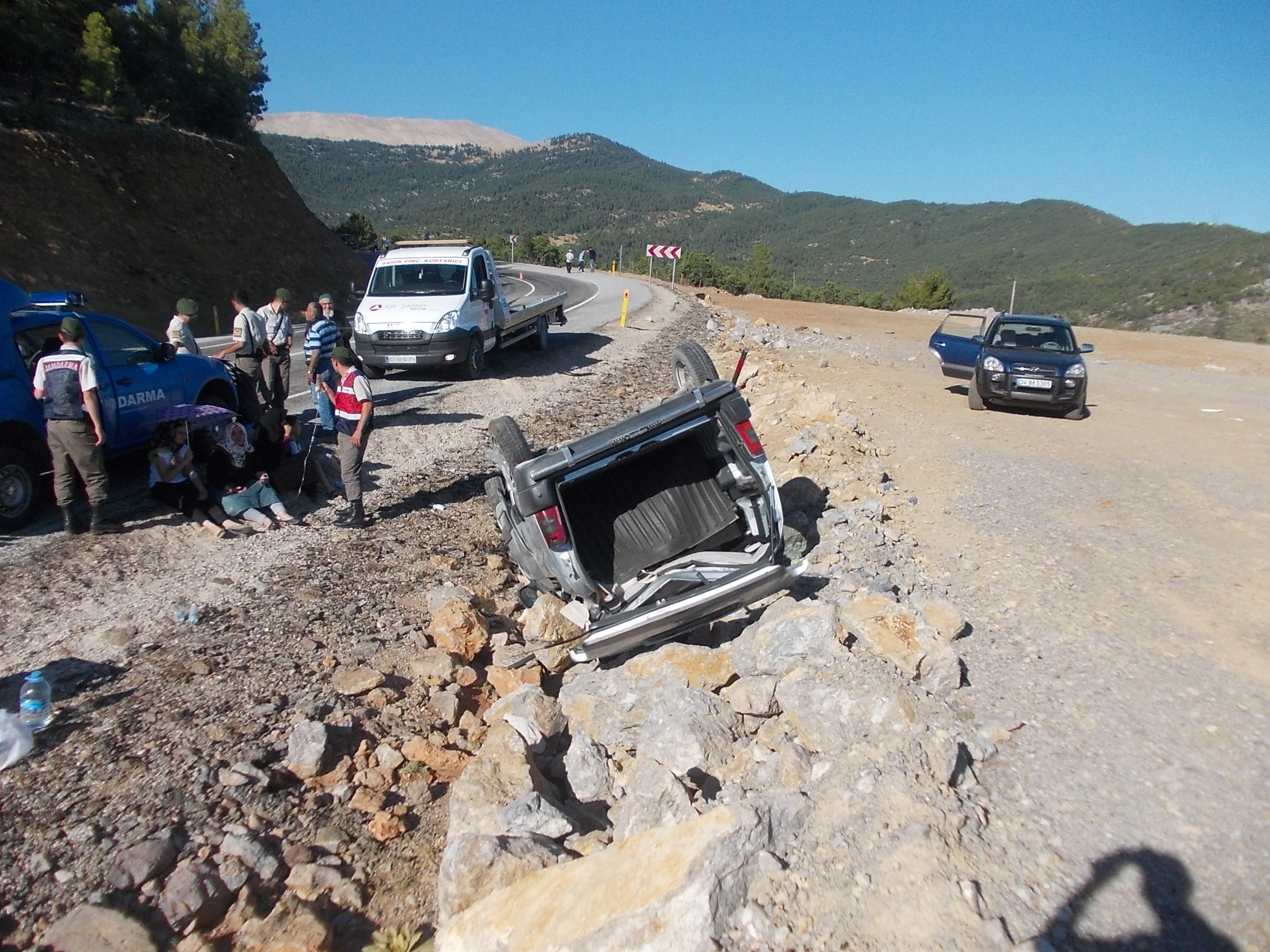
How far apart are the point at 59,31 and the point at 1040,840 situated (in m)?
29.7

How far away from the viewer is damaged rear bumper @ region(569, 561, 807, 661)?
4754 mm

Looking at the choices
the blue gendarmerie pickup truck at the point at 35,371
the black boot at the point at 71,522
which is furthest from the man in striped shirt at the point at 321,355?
the black boot at the point at 71,522

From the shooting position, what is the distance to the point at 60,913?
333cm

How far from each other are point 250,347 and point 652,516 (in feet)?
18.9

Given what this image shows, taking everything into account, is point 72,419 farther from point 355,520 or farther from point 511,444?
point 511,444

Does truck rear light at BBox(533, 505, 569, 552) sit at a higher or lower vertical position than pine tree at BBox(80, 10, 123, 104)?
lower

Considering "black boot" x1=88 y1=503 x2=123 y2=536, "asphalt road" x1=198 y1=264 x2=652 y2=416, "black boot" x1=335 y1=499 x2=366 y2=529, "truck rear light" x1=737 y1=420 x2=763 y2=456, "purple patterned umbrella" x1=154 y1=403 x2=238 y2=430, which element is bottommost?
"asphalt road" x1=198 y1=264 x2=652 y2=416

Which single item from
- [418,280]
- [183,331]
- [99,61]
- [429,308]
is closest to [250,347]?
[183,331]

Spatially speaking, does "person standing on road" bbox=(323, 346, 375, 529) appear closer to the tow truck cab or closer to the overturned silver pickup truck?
the overturned silver pickup truck

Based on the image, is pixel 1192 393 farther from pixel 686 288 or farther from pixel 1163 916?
pixel 686 288

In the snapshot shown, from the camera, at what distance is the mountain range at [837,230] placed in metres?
58.3

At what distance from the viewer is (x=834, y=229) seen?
507 feet

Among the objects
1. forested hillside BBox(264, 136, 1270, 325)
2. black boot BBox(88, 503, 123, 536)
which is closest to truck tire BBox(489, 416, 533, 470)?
black boot BBox(88, 503, 123, 536)

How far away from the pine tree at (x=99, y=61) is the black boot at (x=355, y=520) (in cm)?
2368
